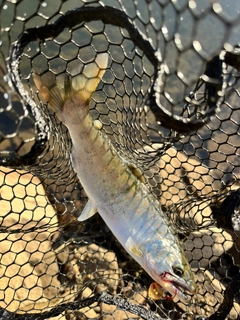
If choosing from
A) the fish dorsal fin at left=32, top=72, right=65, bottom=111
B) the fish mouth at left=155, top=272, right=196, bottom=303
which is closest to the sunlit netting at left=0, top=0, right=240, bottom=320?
the fish dorsal fin at left=32, top=72, right=65, bottom=111

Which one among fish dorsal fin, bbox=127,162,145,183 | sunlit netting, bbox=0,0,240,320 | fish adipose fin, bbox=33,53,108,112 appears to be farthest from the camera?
fish dorsal fin, bbox=127,162,145,183

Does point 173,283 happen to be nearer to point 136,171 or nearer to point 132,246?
point 132,246

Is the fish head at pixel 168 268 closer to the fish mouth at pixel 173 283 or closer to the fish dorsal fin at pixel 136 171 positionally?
the fish mouth at pixel 173 283

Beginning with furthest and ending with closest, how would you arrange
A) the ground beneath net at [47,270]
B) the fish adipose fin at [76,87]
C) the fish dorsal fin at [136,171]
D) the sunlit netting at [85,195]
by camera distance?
1. the ground beneath net at [47,270]
2. the fish dorsal fin at [136,171]
3. the fish adipose fin at [76,87]
4. the sunlit netting at [85,195]

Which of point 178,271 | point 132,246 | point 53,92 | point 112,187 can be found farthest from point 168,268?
point 53,92

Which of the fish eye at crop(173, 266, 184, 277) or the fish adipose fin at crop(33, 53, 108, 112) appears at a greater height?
the fish adipose fin at crop(33, 53, 108, 112)

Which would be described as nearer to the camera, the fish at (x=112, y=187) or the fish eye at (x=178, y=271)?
the fish at (x=112, y=187)

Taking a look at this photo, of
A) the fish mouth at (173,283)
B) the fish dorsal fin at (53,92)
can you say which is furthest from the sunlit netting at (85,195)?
the fish mouth at (173,283)

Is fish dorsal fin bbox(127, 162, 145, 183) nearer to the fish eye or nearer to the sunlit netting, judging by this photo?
the sunlit netting
